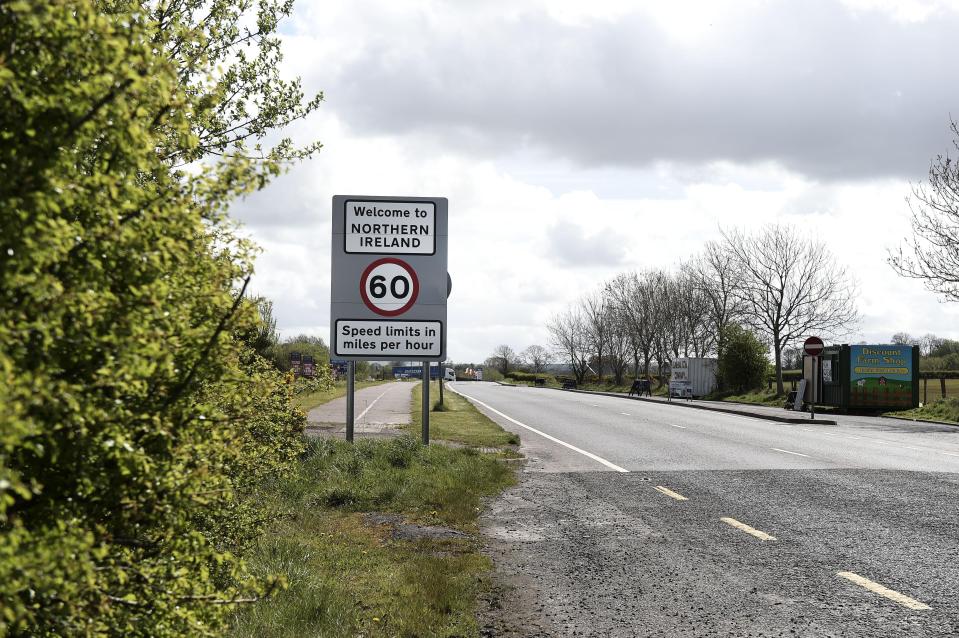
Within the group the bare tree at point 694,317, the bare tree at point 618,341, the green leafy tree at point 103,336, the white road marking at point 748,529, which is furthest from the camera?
the bare tree at point 618,341

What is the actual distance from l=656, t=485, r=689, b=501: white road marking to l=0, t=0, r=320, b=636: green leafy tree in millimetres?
7665

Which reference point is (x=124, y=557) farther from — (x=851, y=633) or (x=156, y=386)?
(x=851, y=633)

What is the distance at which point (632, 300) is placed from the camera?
82375 mm

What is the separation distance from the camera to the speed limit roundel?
1424 cm

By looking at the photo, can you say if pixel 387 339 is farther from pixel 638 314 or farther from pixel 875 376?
pixel 638 314

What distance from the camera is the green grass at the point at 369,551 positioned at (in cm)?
482

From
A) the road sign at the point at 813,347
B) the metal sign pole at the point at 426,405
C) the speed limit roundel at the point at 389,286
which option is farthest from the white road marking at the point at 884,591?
the road sign at the point at 813,347

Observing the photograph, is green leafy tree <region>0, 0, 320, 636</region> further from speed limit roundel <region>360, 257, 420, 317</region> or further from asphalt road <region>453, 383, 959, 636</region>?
speed limit roundel <region>360, 257, 420, 317</region>

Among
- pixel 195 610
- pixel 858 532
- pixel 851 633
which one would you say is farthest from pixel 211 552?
pixel 858 532

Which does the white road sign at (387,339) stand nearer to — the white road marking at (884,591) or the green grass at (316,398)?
the green grass at (316,398)

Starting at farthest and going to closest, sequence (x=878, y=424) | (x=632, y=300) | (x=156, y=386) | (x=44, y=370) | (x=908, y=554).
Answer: (x=632, y=300) → (x=878, y=424) → (x=908, y=554) → (x=156, y=386) → (x=44, y=370)

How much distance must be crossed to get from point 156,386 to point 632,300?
267 feet

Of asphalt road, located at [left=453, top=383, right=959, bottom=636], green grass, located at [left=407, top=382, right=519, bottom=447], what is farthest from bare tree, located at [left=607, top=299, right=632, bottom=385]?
asphalt road, located at [left=453, top=383, right=959, bottom=636]

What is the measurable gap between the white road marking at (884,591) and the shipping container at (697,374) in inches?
1935
